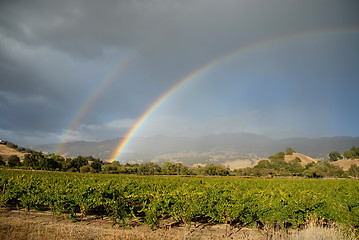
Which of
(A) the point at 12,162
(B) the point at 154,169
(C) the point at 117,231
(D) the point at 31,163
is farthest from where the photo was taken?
(B) the point at 154,169

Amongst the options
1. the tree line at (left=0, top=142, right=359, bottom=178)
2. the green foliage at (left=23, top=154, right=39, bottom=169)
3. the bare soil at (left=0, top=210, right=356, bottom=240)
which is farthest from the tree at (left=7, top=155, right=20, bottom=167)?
the bare soil at (left=0, top=210, right=356, bottom=240)

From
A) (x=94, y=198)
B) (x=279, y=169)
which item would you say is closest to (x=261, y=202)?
(x=94, y=198)

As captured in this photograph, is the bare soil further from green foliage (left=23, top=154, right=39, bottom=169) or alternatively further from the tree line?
green foliage (left=23, top=154, right=39, bottom=169)

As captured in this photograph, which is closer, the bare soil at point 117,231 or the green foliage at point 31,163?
the bare soil at point 117,231

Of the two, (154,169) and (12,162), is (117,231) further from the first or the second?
(12,162)

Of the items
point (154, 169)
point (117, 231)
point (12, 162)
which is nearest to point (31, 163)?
point (12, 162)

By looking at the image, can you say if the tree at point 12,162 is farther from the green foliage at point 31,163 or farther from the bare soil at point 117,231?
the bare soil at point 117,231

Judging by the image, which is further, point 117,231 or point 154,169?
point 154,169

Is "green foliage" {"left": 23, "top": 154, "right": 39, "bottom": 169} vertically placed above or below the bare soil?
below

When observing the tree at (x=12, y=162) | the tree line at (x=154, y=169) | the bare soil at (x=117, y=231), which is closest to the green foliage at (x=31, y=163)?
the tree line at (x=154, y=169)

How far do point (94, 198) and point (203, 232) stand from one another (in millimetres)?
6680

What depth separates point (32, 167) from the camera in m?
111

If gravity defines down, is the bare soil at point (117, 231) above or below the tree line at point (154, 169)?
above

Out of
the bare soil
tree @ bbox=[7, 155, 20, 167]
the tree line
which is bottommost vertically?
the tree line
